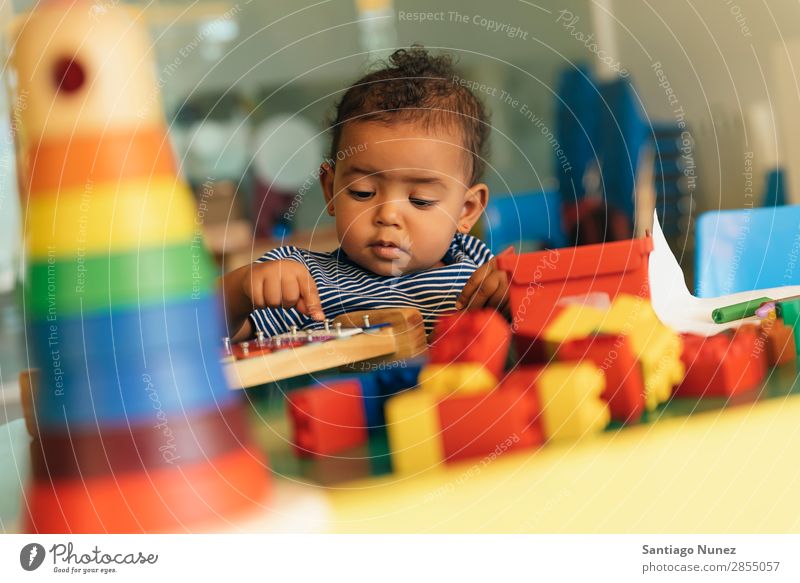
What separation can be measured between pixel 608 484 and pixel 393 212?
0.28 meters

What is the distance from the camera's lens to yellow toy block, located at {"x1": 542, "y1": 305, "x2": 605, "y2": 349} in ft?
2.18

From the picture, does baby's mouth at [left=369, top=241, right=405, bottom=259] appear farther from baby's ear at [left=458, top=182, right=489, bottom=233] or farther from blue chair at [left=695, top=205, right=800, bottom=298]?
blue chair at [left=695, top=205, right=800, bottom=298]

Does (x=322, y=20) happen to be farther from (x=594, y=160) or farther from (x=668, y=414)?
(x=668, y=414)

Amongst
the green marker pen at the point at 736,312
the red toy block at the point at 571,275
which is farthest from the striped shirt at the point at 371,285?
the green marker pen at the point at 736,312

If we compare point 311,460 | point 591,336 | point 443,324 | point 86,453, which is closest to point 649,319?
point 591,336

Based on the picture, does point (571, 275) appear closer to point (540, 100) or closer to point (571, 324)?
point (571, 324)

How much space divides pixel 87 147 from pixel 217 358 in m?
0.15

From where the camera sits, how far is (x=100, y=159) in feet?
1.87

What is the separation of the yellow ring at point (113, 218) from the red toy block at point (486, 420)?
0.66 feet

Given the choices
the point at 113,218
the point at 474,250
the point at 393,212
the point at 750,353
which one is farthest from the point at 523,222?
the point at 113,218

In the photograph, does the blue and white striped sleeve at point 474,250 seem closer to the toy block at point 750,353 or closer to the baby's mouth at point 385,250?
the baby's mouth at point 385,250

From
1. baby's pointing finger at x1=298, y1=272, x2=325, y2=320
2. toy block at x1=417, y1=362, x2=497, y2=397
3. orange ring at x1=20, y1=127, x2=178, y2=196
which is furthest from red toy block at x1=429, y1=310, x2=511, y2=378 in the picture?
orange ring at x1=20, y1=127, x2=178, y2=196

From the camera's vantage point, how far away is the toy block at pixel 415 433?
0.59 meters

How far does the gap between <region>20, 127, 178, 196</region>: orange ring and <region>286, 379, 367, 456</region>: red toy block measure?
0.58 feet
